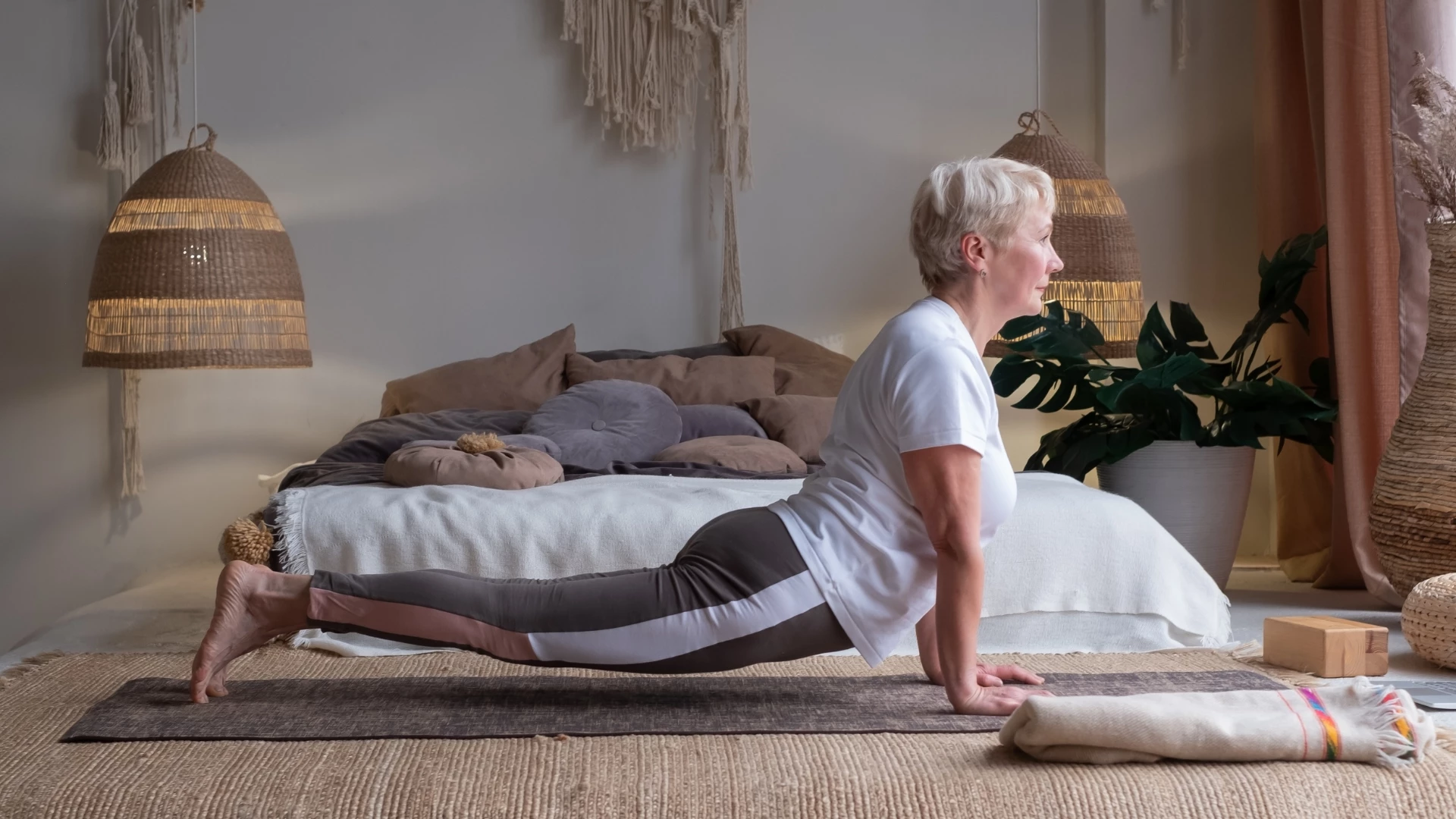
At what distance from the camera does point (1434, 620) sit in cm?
231

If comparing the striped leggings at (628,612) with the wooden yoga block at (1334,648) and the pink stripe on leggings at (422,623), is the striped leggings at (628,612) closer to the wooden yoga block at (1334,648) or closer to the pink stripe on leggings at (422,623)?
the pink stripe on leggings at (422,623)

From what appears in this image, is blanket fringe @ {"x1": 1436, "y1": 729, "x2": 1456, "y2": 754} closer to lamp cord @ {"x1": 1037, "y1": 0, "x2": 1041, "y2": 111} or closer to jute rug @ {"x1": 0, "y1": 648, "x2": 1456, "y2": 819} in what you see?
jute rug @ {"x1": 0, "y1": 648, "x2": 1456, "y2": 819}

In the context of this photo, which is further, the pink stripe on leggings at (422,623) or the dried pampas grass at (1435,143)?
the dried pampas grass at (1435,143)

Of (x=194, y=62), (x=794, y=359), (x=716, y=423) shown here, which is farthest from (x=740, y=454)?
(x=194, y=62)

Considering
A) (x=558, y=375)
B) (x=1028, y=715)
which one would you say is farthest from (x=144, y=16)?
(x=1028, y=715)

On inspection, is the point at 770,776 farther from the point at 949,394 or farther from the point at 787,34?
the point at 787,34

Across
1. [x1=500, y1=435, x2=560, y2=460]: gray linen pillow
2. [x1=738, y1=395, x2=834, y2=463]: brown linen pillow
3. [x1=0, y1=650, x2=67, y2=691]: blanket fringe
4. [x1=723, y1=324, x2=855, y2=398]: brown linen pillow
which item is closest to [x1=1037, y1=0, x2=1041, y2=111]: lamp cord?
[x1=723, y1=324, x2=855, y2=398]: brown linen pillow

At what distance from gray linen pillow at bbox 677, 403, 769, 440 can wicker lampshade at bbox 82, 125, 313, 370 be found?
117 centimetres

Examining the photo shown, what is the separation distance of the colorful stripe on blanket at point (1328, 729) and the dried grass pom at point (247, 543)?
5.78 feet

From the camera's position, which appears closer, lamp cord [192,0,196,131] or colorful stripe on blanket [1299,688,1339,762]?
colorful stripe on blanket [1299,688,1339,762]

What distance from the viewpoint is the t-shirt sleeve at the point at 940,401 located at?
154 centimetres

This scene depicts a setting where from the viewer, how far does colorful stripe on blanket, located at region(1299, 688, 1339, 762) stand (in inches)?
58.8

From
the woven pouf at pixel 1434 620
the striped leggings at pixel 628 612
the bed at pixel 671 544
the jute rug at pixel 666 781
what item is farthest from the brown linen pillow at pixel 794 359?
the jute rug at pixel 666 781

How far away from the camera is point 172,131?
403 centimetres
